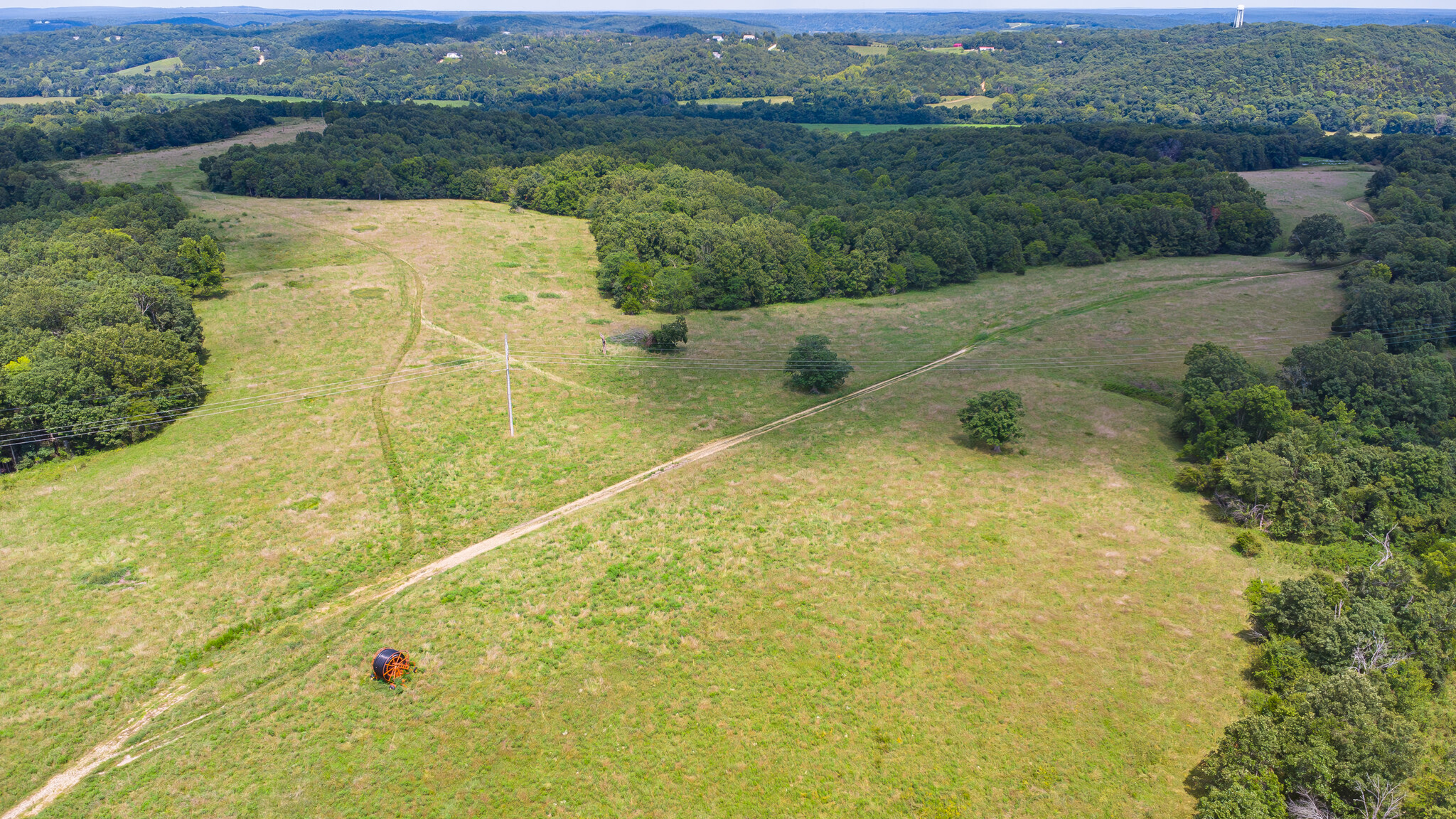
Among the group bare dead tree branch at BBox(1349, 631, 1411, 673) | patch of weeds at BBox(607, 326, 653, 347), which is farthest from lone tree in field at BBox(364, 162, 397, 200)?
bare dead tree branch at BBox(1349, 631, 1411, 673)

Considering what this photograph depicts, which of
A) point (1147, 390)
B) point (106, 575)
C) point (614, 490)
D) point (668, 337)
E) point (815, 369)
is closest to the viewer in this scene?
point (106, 575)

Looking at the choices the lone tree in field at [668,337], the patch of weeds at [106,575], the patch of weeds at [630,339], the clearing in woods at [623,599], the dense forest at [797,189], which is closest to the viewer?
the clearing in woods at [623,599]

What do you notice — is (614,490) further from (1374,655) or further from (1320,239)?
(1320,239)

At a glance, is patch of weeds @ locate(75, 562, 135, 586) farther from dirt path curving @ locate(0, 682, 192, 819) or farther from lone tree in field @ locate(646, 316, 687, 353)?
lone tree in field @ locate(646, 316, 687, 353)

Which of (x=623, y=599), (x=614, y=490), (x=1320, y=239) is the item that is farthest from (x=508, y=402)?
(x=1320, y=239)

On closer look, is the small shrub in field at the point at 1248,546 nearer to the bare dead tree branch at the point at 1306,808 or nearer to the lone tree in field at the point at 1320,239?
the bare dead tree branch at the point at 1306,808

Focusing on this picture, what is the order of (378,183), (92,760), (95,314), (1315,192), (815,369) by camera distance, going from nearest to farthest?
(92,760), (95,314), (815,369), (1315,192), (378,183)

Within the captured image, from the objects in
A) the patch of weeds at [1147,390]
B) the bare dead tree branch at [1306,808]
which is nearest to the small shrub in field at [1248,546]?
the bare dead tree branch at [1306,808]
